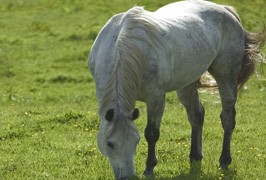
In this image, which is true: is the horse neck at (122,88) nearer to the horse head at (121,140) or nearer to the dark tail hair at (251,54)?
the horse head at (121,140)

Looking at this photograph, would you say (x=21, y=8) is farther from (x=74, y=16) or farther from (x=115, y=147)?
(x=115, y=147)

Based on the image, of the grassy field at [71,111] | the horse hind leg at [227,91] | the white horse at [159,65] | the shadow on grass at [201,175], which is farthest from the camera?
the horse hind leg at [227,91]

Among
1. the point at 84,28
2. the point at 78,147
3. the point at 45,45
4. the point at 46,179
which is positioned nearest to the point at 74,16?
the point at 84,28

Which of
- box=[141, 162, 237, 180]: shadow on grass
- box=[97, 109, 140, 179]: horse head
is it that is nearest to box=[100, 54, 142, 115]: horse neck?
box=[97, 109, 140, 179]: horse head

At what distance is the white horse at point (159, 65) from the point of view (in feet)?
23.7

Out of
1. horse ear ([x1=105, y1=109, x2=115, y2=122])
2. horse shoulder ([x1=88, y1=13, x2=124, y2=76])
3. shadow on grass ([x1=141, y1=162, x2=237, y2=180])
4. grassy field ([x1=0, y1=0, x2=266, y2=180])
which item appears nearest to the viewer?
horse ear ([x1=105, y1=109, x2=115, y2=122])

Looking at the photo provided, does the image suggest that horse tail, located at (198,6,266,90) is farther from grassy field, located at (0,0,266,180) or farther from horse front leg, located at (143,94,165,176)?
horse front leg, located at (143,94,165,176)

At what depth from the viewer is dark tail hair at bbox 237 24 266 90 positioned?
9602mm

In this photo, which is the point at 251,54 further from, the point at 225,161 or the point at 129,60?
the point at 129,60

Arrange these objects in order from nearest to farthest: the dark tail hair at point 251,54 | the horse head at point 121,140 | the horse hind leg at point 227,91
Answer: the horse head at point 121,140 < the horse hind leg at point 227,91 < the dark tail hair at point 251,54

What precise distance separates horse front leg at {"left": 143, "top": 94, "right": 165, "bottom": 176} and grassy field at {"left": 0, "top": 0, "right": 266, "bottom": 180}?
0.20m

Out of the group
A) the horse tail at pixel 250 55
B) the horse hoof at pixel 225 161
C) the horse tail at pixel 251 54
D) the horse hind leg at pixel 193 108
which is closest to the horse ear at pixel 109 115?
the horse hoof at pixel 225 161

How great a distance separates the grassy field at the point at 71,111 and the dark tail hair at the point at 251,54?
72cm

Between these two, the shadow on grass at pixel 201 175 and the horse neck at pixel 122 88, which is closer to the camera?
the horse neck at pixel 122 88
